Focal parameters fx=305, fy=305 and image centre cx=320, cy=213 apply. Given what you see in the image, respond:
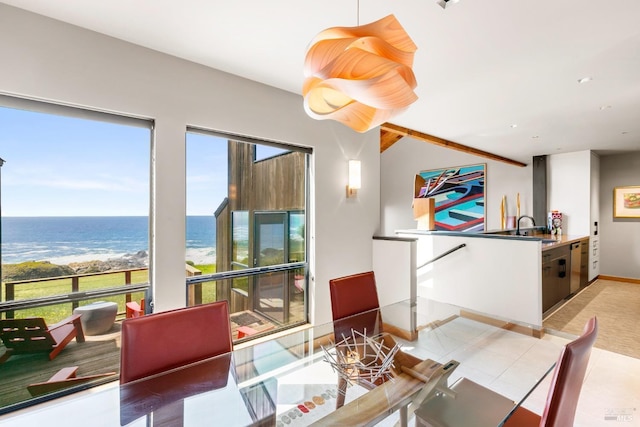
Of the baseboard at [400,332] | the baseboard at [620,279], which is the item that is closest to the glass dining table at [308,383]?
the baseboard at [400,332]

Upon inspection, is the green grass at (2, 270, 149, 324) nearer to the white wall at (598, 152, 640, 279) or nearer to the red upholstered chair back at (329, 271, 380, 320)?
the red upholstered chair back at (329, 271, 380, 320)

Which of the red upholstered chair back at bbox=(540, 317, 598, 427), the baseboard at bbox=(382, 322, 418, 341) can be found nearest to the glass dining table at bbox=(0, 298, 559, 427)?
the baseboard at bbox=(382, 322, 418, 341)

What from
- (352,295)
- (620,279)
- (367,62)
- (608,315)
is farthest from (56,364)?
(620,279)

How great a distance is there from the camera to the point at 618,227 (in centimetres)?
611

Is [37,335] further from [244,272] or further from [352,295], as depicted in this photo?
[352,295]

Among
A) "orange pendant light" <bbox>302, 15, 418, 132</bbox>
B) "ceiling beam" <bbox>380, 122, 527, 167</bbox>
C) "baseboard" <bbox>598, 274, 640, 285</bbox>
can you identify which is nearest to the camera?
"orange pendant light" <bbox>302, 15, 418, 132</bbox>

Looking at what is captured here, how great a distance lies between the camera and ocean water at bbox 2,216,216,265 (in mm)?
2049

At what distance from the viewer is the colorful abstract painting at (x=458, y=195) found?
7.15 m

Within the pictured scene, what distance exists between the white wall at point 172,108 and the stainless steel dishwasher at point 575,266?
3.61 m

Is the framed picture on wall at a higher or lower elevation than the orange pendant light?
lower

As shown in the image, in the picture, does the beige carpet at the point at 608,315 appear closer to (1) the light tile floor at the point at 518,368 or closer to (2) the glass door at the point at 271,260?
(1) the light tile floor at the point at 518,368

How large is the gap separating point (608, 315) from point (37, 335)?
20.2ft

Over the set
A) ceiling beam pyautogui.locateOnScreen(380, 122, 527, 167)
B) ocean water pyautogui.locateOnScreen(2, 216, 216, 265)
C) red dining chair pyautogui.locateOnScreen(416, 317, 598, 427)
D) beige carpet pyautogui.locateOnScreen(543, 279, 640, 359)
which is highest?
ceiling beam pyautogui.locateOnScreen(380, 122, 527, 167)

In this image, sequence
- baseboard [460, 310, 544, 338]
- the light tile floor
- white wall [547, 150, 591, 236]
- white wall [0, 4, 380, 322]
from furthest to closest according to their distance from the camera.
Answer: white wall [547, 150, 591, 236] < baseboard [460, 310, 544, 338] < white wall [0, 4, 380, 322] < the light tile floor
